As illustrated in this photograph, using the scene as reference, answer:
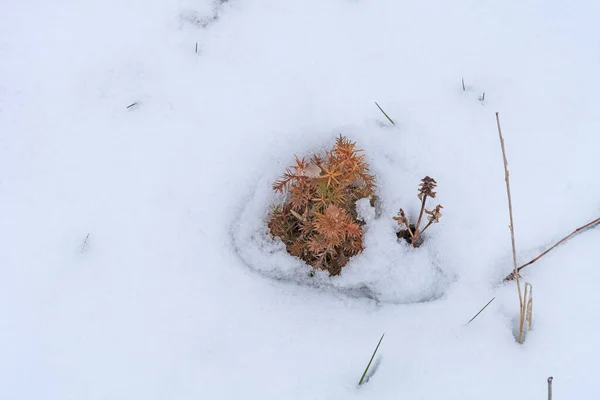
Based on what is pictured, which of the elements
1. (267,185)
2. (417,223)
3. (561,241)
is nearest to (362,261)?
(417,223)

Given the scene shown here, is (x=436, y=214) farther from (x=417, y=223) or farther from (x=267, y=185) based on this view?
(x=267, y=185)

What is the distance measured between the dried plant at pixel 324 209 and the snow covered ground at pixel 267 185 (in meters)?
0.13

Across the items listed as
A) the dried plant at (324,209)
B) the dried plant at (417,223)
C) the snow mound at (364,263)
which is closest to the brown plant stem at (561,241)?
the snow mound at (364,263)

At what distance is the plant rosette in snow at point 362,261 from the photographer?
7.14ft

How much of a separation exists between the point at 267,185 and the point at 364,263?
1.99 ft

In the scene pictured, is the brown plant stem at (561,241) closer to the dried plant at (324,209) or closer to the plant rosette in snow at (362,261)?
the plant rosette in snow at (362,261)

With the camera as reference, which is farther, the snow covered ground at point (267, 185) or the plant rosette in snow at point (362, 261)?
the plant rosette in snow at point (362, 261)

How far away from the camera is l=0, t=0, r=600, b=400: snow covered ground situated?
2.05 meters

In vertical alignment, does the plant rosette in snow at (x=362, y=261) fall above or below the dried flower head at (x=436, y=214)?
below

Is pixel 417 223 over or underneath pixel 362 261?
over

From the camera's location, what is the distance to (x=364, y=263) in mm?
2182

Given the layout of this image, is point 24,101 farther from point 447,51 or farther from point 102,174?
point 447,51

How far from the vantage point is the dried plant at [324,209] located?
1970 millimetres

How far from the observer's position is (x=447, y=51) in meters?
2.54
